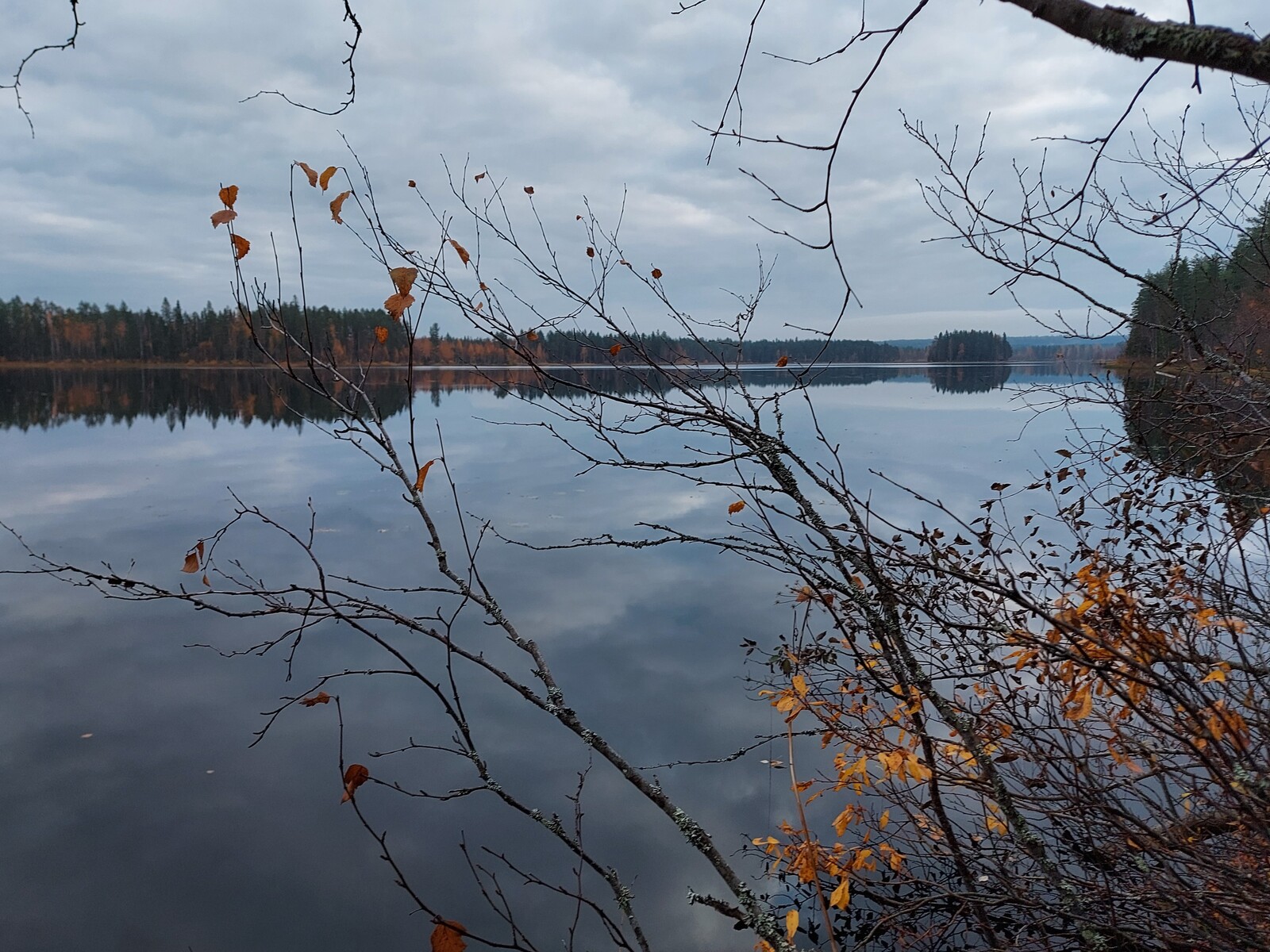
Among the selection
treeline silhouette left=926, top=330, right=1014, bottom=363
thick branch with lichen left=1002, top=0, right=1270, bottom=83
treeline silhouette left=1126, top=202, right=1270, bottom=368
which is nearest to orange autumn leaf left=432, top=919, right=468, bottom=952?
thick branch with lichen left=1002, top=0, right=1270, bottom=83

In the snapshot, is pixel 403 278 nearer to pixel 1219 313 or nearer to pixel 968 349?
pixel 1219 313

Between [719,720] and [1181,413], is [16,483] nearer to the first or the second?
[719,720]

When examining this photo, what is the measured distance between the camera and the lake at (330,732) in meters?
5.57

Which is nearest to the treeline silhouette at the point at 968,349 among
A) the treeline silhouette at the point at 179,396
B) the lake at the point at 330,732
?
the treeline silhouette at the point at 179,396

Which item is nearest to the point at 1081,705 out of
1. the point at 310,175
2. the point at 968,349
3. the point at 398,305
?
the point at 398,305

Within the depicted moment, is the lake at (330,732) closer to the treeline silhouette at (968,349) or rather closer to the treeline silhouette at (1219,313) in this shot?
the treeline silhouette at (1219,313)

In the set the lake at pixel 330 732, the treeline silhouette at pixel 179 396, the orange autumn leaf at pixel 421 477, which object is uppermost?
the orange autumn leaf at pixel 421 477

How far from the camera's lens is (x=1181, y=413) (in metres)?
5.18

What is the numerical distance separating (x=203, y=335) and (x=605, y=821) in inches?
4693

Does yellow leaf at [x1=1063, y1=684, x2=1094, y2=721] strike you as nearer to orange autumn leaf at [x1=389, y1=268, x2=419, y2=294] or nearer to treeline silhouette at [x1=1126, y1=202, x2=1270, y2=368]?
orange autumn leaf at [x1=389, y1=268, x2=419, y2=294]

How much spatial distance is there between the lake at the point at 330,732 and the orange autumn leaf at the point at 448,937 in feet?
3.77

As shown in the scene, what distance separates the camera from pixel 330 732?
8.01 m

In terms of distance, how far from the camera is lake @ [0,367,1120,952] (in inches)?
219

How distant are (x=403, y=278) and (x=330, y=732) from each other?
24.7ft
